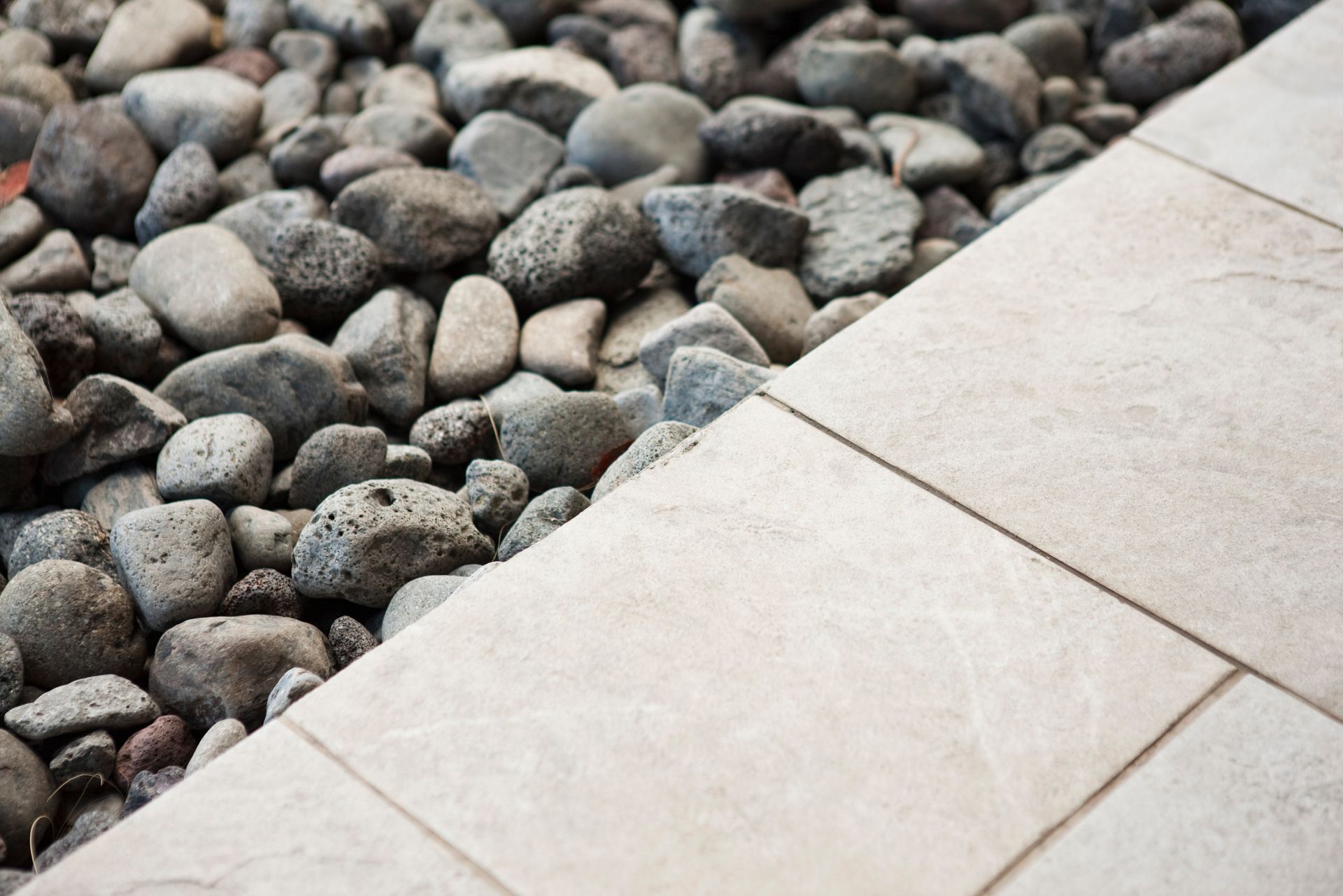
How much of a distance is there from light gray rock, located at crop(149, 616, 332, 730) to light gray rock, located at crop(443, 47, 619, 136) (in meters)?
1.68

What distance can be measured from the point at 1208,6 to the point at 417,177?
7.16 ft

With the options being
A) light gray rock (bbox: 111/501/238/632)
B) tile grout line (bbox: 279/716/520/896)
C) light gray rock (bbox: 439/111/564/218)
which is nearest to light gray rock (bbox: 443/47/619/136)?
light gray rock (bbox: 439/111/564/218)

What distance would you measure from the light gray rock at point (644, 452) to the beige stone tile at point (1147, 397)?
0.57ft

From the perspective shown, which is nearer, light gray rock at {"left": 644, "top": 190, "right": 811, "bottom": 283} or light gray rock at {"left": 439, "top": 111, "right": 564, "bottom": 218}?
light gray rock at {"left": 644, "top": 190, "right": 811, "bottom": 283}

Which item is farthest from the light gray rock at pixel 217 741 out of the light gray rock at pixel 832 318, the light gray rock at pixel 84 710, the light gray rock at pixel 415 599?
the light gray rock at pixel 832 318

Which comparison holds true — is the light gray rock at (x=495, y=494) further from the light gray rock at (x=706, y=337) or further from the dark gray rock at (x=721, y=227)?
the dark gray rock at (x=721, y=227)

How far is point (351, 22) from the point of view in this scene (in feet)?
10.2

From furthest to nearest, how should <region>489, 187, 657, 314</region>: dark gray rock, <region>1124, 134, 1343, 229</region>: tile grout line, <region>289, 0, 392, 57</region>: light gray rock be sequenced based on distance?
<region>289, 0, 392, 57</region>: light gray rock → <region>489, 187, 657, 314</region>: dark gray rock → <region>1124, 134, 1343, 229</region>: tile grout line

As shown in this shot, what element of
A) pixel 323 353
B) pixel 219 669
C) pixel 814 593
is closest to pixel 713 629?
pixel 814 593

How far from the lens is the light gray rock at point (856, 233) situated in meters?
2.42

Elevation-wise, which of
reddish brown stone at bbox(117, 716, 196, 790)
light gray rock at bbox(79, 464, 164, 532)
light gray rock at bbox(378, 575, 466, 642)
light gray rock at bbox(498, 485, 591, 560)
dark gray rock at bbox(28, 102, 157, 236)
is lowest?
light gray rock at bbox(498, 485, 591, 560)

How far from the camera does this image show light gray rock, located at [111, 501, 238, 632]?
1741mm

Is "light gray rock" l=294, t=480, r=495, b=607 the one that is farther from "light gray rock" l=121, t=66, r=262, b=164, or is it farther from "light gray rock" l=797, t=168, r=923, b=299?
"light gray rock" l=121, t=66, r=262, b=164

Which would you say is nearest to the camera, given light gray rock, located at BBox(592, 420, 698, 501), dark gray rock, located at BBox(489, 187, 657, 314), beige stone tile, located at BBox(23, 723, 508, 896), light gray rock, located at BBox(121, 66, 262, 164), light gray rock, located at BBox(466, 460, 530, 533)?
beige stone tile, located at BBox(23, 723, 508, 896)
